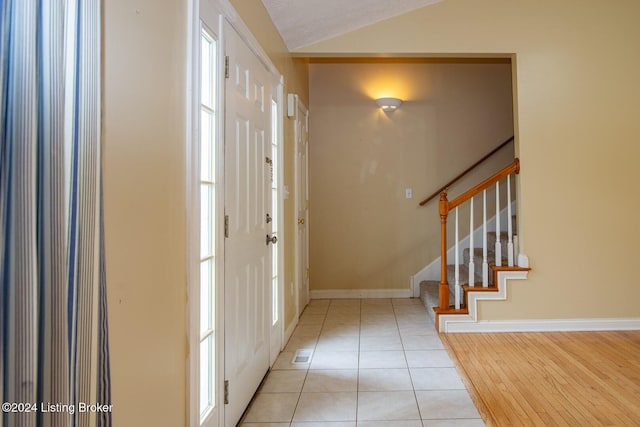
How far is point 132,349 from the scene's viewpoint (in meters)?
1.07

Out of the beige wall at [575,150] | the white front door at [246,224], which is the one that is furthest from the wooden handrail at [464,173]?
the white front door at [246,224]

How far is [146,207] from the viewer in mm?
1131

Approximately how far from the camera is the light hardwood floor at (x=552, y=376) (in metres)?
1.89

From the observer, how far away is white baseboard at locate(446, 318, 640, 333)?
3.08 metres

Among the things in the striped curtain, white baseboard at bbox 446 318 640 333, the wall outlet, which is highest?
the wall outlet

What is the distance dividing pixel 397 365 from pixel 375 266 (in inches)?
76.1

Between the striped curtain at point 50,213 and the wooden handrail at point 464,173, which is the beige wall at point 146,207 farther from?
the wooden handrail at point 464,173

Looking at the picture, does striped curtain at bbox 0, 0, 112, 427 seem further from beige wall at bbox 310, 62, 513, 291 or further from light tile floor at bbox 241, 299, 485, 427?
beige wall at bbox 310, 62, 513, 291

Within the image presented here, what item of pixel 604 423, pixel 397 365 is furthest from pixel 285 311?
pixel 604 423

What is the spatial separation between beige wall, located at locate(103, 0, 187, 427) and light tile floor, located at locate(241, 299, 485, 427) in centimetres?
85

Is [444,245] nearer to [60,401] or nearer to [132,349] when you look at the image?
[132,349]

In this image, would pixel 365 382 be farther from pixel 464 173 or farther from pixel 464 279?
pixel 464 173

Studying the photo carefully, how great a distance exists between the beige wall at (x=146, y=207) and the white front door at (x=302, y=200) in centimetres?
210

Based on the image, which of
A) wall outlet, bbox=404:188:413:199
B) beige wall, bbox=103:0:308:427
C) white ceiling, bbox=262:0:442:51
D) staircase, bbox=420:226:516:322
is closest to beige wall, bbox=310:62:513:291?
wall outlet, bbox=404:188:413:199
